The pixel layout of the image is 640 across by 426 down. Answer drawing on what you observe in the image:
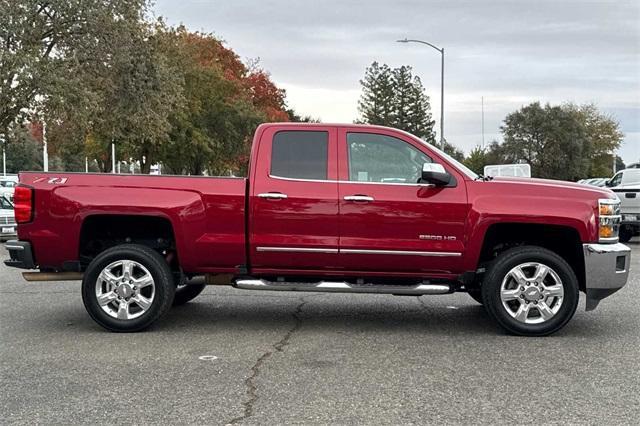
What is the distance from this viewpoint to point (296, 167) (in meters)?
6.66

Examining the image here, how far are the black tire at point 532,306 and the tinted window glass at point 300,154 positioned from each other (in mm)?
1862

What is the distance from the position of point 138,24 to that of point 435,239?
20551 mm

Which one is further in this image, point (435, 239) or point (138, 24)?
point (138, 24)

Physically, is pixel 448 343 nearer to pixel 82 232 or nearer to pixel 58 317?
pixel 82 232

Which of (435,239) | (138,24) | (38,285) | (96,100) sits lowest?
(38,285)

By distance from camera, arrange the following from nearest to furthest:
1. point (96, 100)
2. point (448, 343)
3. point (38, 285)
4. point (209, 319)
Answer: point (448, 343), point (209, 319), point (38, 285), point (96, 100)

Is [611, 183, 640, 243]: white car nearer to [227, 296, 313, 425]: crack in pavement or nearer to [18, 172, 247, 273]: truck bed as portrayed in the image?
[227, 296, 313, 425]: crack in pavement

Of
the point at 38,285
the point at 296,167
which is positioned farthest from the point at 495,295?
the point at 38,285

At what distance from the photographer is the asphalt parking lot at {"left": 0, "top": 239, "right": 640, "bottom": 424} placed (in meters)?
4.36

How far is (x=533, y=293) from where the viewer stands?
21.1 feet

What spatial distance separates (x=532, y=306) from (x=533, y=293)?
0.12 metres

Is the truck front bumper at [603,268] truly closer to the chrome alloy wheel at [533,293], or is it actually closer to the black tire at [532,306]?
the black tire at [532,306]

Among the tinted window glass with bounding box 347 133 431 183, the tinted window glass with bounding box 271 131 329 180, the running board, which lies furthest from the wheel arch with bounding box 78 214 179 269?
the tinted window glass with bounding box 347 133 431 183

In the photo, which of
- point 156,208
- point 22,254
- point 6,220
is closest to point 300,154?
point 156,208
